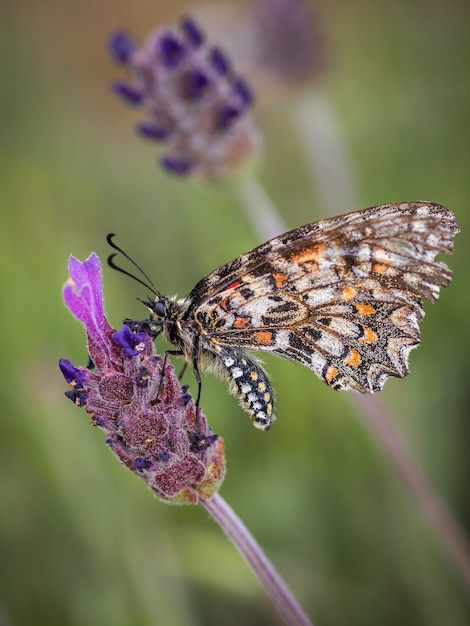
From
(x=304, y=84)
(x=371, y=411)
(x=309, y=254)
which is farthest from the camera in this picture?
(x=304, y=84)

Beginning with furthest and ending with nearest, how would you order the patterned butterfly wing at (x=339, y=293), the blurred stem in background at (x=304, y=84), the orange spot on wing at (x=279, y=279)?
the blurred stem in background at (x=304, y=84), the orange spot on wing at (x=279, y=279), the patterned butterfly wing at (x=339, y=293)

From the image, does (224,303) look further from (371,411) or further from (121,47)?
(121,47)

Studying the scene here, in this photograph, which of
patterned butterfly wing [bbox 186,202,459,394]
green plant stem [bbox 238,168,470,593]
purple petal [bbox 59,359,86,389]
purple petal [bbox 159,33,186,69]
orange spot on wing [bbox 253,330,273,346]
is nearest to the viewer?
purple petal [bbox 59,359,86,389]

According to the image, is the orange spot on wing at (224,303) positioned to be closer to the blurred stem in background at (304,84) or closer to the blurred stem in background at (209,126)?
the blurred stem in background at (209,126)

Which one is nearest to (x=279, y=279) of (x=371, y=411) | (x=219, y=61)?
(x=371, y=411)

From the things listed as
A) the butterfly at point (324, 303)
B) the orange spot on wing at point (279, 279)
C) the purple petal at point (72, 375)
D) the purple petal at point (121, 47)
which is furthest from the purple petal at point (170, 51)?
the purple petal at point (72, 375)

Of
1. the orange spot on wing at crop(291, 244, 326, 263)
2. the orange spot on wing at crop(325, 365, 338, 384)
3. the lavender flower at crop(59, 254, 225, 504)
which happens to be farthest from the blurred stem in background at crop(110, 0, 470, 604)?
the lavender flower at crop(59, 254, 225, 504)

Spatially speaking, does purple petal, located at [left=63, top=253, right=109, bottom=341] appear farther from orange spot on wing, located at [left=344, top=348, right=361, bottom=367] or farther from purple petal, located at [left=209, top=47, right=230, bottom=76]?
purple petal, located at [left=209, top=47, right=230, bottom=76]
